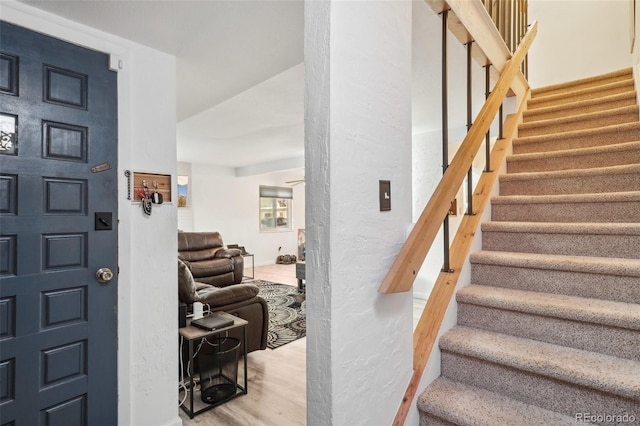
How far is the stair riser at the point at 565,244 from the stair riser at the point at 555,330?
525 millimetres

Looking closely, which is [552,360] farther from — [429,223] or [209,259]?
[209,259]

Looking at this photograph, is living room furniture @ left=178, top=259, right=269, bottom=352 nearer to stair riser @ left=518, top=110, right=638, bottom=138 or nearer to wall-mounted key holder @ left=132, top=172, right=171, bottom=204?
wall-mounted key holder @ left=132, top=172, right=171, bottom=204

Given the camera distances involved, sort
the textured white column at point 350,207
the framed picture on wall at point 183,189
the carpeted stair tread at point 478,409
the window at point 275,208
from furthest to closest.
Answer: the window at point 275,208
the framed picture on wall at point 183,189
the carpeted stair tread at point 478,409
the textured white column at point 350,207

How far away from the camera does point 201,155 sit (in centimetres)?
647

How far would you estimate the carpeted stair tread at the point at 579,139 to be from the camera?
2.19m

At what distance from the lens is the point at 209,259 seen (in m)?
5.76

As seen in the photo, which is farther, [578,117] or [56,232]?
[578,117]

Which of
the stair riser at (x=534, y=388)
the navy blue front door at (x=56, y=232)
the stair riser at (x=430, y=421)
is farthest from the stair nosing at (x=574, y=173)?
the navy blue front door at (x=56, y=232)

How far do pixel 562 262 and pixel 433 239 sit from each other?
0.90m

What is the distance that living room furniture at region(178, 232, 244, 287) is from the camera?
5.29m

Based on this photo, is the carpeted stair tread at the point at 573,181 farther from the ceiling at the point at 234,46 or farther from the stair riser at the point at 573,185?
the ceiling at the point at 234,46

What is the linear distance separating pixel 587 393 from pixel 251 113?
11.9 ft

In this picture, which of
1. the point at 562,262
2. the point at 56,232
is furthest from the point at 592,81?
the point at 56,232

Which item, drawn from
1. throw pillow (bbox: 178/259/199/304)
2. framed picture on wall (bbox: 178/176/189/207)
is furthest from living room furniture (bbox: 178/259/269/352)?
framed picture on wall (bbox: 178/176/189/207)
